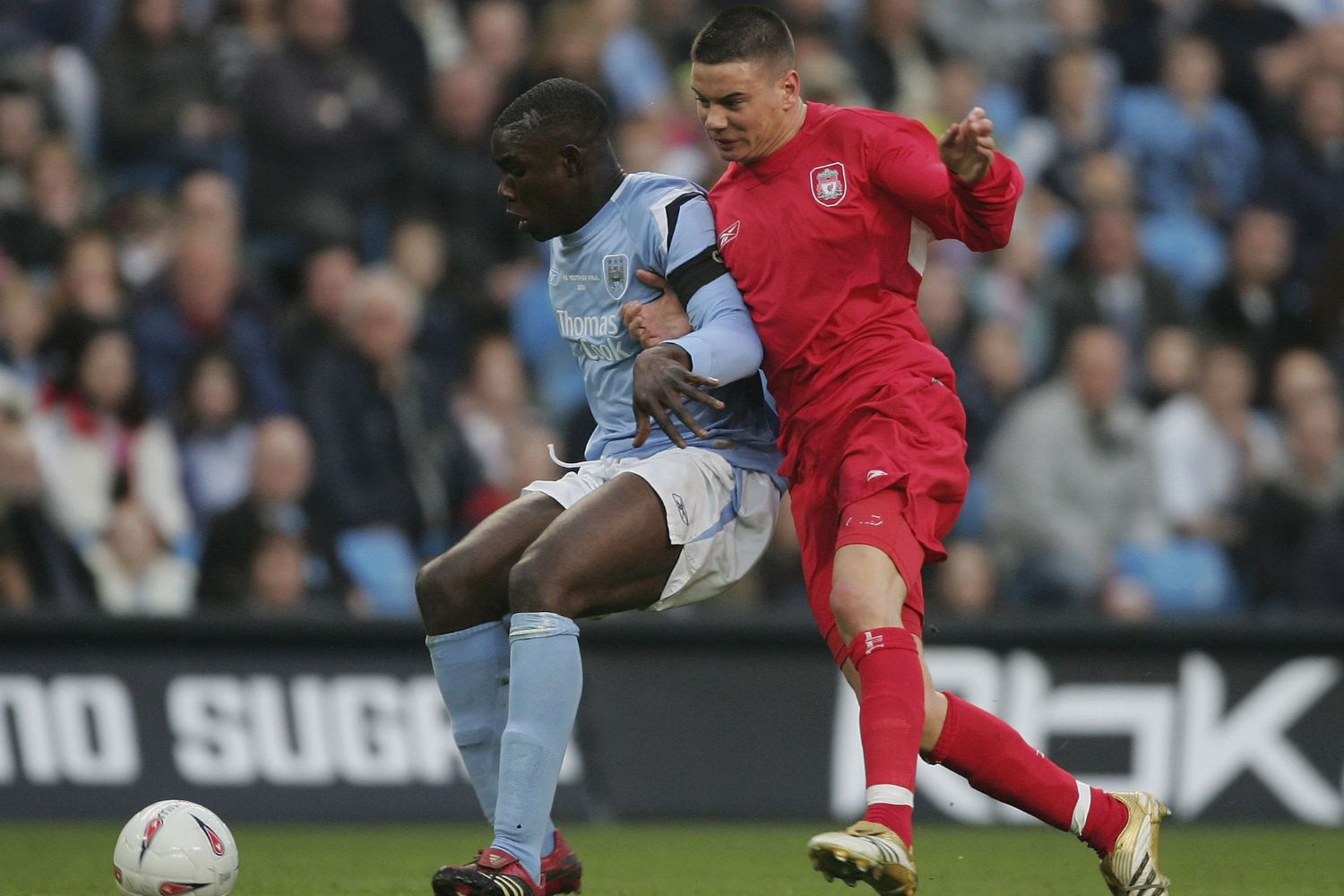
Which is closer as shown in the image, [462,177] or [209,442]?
[209,442]

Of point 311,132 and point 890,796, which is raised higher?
point 311,132

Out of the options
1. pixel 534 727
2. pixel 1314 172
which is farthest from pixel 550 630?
pixel 1314 172

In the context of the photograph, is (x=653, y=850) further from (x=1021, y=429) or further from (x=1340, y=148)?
(x=1340, y=148)

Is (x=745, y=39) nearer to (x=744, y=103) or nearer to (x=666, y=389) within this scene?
(x=744, y=103)

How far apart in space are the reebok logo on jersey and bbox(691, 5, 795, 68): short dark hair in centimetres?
45

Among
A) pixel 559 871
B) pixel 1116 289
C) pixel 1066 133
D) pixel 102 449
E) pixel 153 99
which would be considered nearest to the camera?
pixel 559 871

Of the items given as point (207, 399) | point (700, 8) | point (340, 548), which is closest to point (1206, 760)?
point (340, 548)

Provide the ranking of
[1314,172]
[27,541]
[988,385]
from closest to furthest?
[27,541], [988,385], [1314,172]

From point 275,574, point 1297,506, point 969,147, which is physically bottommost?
point 1297,506

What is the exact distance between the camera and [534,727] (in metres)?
5.02

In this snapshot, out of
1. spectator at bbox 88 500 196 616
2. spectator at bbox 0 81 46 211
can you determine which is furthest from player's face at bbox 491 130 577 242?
spectator at bbox 0 81 46 211

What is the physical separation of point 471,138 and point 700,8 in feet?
7.09

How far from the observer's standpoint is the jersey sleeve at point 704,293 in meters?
5.21

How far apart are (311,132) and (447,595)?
5.70 metres
